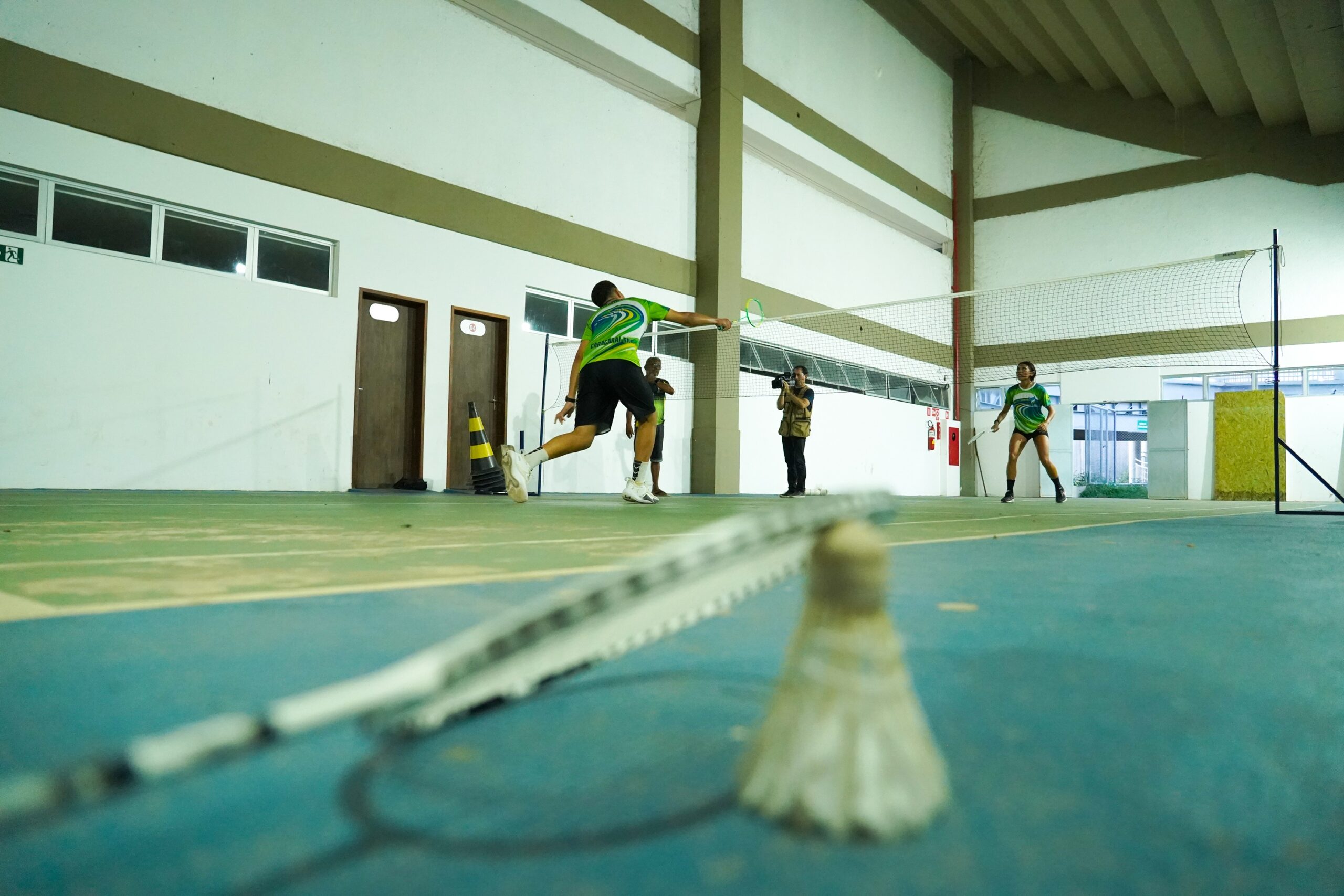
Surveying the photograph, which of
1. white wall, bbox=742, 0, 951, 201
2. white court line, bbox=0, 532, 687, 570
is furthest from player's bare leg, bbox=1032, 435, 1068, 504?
white wall, bbox=742, 0, 951, 201

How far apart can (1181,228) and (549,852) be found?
20885 mm

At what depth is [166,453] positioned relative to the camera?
297 inches

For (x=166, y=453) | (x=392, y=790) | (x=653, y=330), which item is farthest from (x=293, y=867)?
(x=653, y=330)

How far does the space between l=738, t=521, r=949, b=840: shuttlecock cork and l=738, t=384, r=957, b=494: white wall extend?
1258 cm

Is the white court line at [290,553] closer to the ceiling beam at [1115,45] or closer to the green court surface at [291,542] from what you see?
the green court surface at [291,542]

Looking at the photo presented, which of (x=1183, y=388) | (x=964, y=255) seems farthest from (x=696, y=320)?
(x=964, y=255)

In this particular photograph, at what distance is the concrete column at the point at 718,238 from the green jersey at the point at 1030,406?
4.31 metres

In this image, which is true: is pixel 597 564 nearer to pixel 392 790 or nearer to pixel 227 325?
pixel 392 790

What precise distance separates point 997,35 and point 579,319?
1310 cm

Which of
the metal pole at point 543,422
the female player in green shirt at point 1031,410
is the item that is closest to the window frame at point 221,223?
the metal pole at point 543,422

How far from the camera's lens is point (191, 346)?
770cm

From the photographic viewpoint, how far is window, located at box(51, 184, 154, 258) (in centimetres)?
708

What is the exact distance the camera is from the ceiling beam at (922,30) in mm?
17844

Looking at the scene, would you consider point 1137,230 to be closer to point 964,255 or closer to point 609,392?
point 964,255
